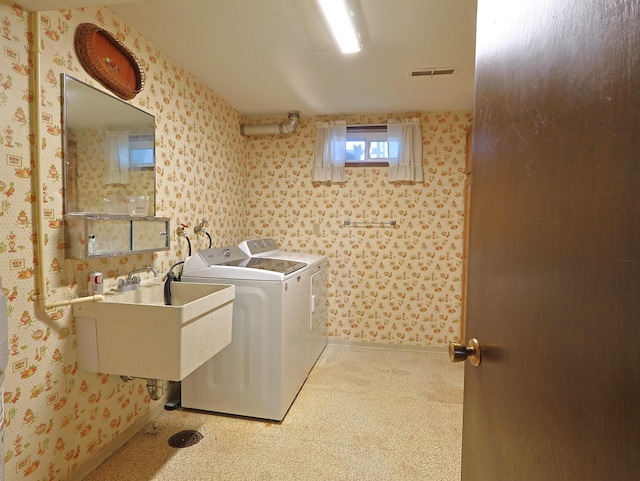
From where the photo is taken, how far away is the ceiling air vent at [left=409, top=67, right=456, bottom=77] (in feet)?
7.97

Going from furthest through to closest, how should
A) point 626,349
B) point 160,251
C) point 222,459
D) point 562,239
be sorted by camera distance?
point 160,251, point 222,459, point 562,239, point 626,349

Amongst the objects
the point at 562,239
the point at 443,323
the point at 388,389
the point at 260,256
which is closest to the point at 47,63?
the point at 260,256

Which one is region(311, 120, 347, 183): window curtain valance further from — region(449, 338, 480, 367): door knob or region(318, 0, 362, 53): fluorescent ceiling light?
region(449, 338, 480, 367): door knob

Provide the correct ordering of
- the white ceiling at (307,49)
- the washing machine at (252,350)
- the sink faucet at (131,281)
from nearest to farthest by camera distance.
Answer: the white ceiling at (307,49)
the sink faucet at (131,281)
the washing machine at (252,350)

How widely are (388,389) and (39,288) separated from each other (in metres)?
2.32

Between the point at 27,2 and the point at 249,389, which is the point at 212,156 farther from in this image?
the point at 249,389

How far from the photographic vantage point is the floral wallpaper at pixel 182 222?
141cm

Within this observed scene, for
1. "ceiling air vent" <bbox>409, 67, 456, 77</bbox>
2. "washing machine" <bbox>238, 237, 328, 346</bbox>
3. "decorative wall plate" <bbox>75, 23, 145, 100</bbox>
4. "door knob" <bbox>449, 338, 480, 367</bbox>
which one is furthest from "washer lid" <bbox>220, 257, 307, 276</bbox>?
"ceiling air vent" <bbox>409, 67, 456, 77</bbox>

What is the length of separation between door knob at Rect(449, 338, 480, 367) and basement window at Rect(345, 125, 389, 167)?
277 centimetres

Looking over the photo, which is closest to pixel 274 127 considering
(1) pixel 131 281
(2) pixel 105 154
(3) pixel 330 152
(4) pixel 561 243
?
(3) pixel 330 152

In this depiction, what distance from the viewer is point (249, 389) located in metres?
2.26

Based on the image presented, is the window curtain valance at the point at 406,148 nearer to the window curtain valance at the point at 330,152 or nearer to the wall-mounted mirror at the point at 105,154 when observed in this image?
the window curtain valance at the point at 330,152

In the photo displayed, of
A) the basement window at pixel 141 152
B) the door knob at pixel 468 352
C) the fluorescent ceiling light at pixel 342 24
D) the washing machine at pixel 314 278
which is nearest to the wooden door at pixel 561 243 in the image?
the door knob at pixel 468 352

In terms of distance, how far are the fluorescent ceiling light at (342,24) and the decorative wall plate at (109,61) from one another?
1.10 m
